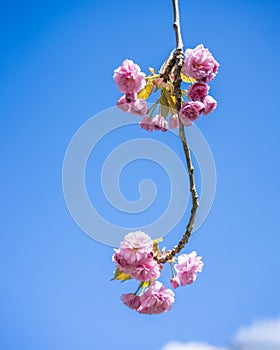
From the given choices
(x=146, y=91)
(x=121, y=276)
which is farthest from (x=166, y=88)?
(x=121, y=276)

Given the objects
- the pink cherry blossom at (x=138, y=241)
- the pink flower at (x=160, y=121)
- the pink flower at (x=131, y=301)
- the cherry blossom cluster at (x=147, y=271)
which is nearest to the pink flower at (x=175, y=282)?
the cherry blossom cluster at (x=147, y=271)

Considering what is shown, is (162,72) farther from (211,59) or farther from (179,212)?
(179,212)

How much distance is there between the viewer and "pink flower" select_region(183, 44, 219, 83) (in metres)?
1.77

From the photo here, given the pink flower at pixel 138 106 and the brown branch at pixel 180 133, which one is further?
the pink flower at pixel 138 106

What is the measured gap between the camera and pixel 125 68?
1819 millimetres

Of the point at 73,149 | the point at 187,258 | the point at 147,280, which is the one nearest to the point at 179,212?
the point at 187,258

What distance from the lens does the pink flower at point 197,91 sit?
1.82 metres

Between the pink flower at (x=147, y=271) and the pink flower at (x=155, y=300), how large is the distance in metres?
0.11

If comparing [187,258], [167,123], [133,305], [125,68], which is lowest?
[133,305]

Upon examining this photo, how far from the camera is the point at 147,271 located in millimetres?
1632

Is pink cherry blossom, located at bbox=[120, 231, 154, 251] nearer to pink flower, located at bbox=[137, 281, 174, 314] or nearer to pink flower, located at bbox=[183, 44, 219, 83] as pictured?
pink flower, located at bbox=[137, 281, 174, 314]

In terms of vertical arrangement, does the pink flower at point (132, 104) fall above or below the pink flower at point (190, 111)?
above

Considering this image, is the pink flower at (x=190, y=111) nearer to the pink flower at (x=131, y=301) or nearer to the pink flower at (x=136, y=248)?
the pink flower at (x=136, y=248)

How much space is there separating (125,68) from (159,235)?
2.13 feet
